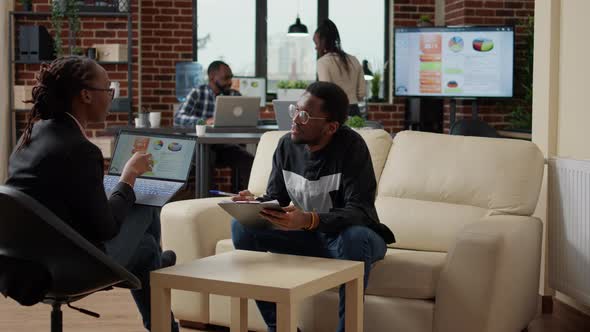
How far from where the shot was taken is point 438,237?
362 centimetres

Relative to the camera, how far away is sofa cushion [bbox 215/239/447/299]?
3.29 meters

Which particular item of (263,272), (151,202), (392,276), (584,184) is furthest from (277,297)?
(584,184)

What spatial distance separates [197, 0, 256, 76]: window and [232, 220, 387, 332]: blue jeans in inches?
223

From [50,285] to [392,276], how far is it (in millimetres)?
1314

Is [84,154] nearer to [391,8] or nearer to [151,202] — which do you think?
[151,202]

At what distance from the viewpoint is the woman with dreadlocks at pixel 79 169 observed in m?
2.55

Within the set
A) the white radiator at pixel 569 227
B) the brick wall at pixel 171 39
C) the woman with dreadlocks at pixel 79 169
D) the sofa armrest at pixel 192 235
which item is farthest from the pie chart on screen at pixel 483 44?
the woman with dreadlocks at pixel 79 169

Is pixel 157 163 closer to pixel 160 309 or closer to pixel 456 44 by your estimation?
pixel 160 309

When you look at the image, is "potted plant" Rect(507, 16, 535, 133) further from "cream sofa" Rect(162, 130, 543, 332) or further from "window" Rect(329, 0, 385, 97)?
"cream sofa" Rect(162, 130, 543, 332)

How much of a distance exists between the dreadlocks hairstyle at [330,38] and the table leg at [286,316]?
418cm

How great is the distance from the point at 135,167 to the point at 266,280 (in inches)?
23.2

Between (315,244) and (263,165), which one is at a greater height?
(263,165)

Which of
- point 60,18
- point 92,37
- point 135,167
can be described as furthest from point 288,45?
point 135,167

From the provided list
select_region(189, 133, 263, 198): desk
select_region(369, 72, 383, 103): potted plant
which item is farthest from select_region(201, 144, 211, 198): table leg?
select_region(369, 72, 383, 103): potted plant
